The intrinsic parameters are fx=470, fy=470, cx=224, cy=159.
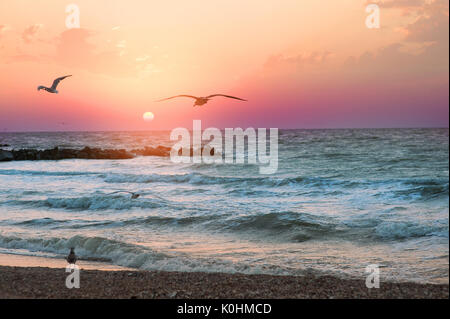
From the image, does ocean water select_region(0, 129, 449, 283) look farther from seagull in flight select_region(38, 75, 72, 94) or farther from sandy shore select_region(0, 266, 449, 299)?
seagull in flight select_region(38, 75, 72, 94)

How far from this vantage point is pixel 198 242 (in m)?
14.0

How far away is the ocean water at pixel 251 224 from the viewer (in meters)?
11.4

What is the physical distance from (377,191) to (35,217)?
1538cm

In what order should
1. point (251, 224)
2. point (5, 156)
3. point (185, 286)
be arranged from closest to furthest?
1. point (185, 286)
2. point (251, 224)
3. point (5, 156)

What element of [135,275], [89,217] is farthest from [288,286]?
[89,217]

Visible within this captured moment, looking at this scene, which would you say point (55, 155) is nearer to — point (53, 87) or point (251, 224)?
point (53, 87)

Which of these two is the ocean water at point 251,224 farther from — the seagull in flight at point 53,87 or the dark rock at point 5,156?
the dark rock at point 5,156

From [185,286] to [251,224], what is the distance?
6.95 meters

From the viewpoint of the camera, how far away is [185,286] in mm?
9438

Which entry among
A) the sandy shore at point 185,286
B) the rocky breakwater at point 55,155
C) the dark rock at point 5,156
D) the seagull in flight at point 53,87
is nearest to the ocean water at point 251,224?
the sandy shore at point 185,286

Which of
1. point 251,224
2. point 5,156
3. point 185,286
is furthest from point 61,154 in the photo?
point 185,286

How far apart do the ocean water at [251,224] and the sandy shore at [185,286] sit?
0.75 meters
